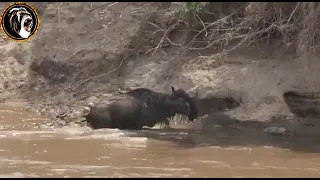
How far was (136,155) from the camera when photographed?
7.71 meters

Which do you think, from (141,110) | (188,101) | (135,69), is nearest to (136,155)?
(141,110)

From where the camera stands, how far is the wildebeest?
1049 centimetres

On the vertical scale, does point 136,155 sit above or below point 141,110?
below

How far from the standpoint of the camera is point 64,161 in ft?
23.6

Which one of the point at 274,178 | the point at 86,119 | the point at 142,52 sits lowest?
the point at 274,178

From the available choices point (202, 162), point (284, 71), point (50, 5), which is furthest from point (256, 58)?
point (50, 5)

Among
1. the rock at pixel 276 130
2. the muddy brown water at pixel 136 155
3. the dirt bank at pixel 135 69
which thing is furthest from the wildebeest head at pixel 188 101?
the rock at pixel 276 130

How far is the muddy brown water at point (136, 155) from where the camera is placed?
6.66 metres

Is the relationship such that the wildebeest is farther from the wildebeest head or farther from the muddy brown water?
the muddy brown water

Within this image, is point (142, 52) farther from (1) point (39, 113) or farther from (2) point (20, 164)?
(2) point (20, 164)

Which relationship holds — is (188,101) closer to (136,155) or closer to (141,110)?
(141,110)

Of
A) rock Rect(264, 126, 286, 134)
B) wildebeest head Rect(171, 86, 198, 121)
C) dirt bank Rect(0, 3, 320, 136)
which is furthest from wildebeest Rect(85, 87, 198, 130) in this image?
rock Rect(264, 126, 286, 134)

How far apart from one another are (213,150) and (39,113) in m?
5.24

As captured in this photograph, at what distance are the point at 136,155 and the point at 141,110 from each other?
10.3 feet
